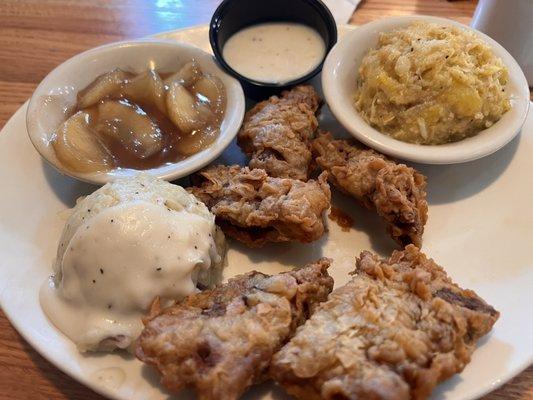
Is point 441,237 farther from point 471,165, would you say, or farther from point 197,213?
point 197,213

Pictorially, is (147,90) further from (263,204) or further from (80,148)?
(263,204)

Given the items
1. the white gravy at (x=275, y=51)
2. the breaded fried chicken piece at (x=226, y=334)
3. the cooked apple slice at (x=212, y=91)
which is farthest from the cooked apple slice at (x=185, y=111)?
the breaded fried chicken piece at (x=226, y=334)

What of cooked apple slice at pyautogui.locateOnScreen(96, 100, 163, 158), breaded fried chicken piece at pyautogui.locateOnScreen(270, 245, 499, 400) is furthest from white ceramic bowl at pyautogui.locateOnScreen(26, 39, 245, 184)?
breaded fried chicken piece at pyautogui.locateOnScreen(270, 245, 499, 400)

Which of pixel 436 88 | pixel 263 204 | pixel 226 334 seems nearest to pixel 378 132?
pixel 436 88

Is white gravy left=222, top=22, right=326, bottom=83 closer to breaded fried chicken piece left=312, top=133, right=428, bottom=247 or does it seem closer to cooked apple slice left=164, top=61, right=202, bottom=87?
cooked apple slice left=164, top=61, right=202, bottom=87

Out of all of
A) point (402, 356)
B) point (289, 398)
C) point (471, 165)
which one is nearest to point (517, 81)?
point (471, 165)
